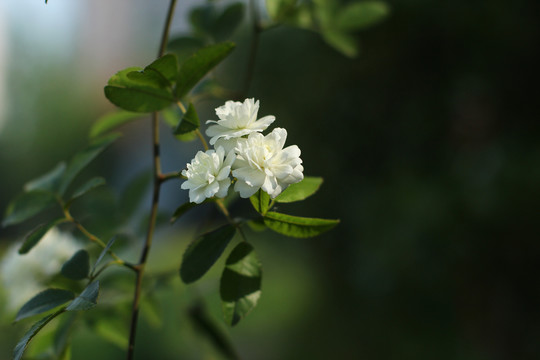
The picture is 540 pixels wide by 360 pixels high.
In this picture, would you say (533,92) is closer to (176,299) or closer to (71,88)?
(176,299)

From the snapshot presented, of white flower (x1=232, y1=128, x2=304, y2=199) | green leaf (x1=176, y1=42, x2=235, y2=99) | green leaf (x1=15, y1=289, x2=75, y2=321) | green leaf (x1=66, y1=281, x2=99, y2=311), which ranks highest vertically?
green leaf (x1=176, y1=42, x2=235, y2=99)

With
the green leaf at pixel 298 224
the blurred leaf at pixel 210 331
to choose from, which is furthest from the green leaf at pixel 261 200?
the blurred leaf at pixel 210 331

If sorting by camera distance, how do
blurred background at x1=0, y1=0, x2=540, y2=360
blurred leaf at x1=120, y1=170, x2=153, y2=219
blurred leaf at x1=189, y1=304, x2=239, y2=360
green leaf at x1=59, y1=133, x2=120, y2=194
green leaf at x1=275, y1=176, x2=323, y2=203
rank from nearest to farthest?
green leaf at x1=275, y1=176, x2=323, y2=203 → green leaf at x1=59, y1=133, x2=120, y2=194 → blurred leaf at x1=189, y1=304, x2=239, y2=360 → blurred leaf at x1=120, y1=170, x2=153, y2=219 → blurred background at x1=0, y1=0, x2=540, y2=360

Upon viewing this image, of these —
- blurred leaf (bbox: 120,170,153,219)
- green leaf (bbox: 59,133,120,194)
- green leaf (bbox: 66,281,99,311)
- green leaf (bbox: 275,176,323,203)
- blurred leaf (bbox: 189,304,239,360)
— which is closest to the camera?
green leaf (bbox: 66,281,99,311)

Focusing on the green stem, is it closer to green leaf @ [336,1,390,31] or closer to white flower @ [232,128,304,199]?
white flower @ [232,128,304,199]

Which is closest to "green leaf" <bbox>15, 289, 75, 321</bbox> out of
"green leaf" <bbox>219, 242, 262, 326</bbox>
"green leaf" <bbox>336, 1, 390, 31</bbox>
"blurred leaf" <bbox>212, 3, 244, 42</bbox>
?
"green leaf" <bbox>219, 242, 262, 326</bbox>

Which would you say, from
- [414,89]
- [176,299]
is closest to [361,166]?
[414,89]

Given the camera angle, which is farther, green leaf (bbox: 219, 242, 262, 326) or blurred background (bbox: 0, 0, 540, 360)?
blurred background (bbox: 0, 0, 540, 360)

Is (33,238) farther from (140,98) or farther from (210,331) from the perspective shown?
(210,331)
